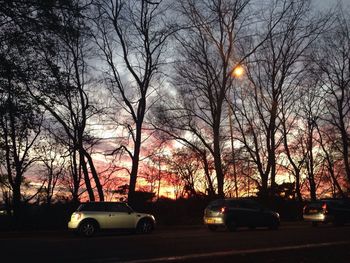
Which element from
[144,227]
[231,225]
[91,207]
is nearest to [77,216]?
[91,207]

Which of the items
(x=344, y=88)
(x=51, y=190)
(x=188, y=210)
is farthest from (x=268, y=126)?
(x=51, y=190)

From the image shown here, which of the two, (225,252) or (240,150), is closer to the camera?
(225,252)

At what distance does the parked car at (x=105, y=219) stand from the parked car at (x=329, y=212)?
10.2 metres

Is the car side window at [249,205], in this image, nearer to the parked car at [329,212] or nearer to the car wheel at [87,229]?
the parked car at [329,212]

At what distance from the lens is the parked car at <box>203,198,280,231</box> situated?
2488 centimetres

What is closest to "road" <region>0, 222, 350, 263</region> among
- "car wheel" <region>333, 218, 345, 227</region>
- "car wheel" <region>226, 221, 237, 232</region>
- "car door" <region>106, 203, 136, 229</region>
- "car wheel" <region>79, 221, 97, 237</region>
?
"car wheel" <region>79, 221, 97, 237</region>

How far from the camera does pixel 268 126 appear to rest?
4969cm

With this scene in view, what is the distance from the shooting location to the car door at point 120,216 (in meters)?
23.3

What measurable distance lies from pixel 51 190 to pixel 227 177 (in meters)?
25.8

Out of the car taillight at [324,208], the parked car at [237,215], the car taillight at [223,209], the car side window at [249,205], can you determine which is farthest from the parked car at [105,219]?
the car taillight at [324,208]

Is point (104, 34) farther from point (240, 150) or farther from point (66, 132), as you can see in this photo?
point (240, 150)

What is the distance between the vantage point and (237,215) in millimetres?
25156

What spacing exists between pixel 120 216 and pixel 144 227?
4.95ft

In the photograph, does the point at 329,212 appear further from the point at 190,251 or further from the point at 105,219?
the point at 190,251
